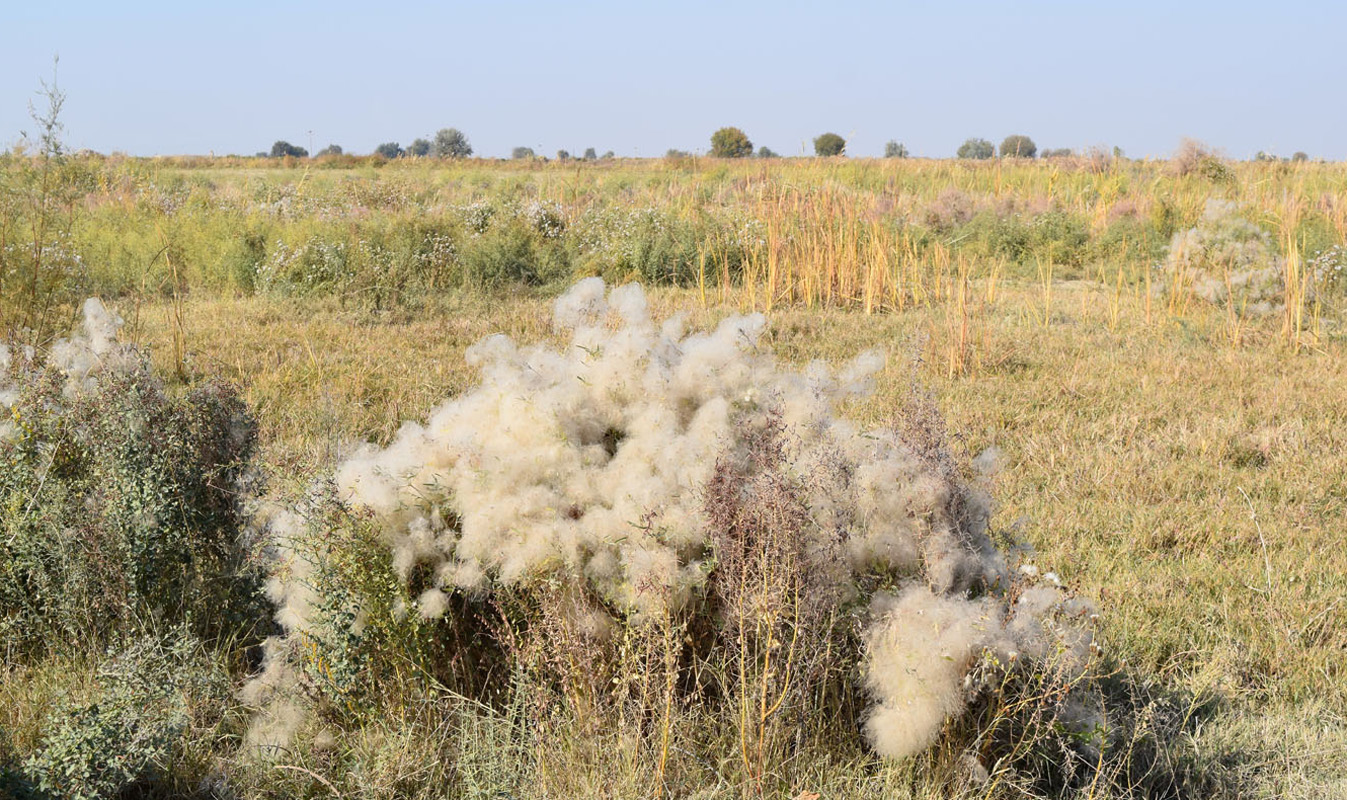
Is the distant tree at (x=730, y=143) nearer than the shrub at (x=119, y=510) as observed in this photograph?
No

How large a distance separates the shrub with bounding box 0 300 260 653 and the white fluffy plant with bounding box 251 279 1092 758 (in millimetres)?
478

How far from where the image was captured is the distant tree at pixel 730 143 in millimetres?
40662

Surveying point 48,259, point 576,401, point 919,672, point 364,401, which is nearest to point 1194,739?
point 919,672

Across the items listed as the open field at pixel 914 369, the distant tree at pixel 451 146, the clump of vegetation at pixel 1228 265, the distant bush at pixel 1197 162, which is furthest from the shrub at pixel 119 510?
the distant tree at pixel 451 146

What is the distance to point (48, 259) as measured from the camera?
6.53 meters

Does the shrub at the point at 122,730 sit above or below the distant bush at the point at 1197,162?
below

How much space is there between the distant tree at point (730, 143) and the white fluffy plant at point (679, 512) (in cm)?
3777

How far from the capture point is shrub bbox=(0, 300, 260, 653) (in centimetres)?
291

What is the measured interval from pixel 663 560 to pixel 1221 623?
220 centimetres

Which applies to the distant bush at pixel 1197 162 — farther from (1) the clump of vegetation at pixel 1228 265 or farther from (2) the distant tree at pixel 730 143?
(2) the distant tree at pixel 730 143

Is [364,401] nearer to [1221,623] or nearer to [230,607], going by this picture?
[230,607]

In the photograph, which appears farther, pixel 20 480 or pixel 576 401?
pixel 20 480

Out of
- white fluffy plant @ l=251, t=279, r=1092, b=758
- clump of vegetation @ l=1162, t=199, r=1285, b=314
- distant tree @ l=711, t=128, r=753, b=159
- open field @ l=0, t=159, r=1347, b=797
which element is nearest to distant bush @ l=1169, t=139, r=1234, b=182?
open field @ l=0, t=159, r=1347, b=797

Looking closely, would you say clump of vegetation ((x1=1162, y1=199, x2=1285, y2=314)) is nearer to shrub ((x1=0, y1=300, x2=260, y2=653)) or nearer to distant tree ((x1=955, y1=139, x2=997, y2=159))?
shrub ((x1=0, y1=300, x2=260, y2=653))
